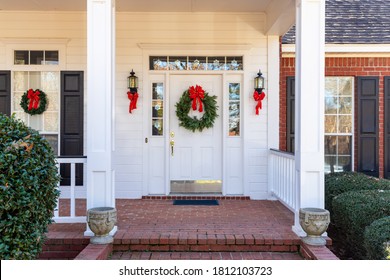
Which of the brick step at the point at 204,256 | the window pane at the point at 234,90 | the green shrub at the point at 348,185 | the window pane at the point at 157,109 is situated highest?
the window pane at the point at 234,90

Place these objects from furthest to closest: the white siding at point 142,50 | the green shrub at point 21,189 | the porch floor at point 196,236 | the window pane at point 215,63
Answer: the window pane at point 215,63 < the white siding at point 142,50 < the porch floor at point 196,236 < the green shrub at point 21,189

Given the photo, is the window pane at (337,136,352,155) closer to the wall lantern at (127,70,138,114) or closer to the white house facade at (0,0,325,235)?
the white house facade at (0,0,325,235)

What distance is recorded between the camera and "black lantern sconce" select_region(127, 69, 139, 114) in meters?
6.51

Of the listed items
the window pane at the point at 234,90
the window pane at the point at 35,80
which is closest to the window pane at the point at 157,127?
the window pane at the point at 234,90

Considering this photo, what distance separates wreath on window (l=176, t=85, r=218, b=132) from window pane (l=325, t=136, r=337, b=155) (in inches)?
90.9

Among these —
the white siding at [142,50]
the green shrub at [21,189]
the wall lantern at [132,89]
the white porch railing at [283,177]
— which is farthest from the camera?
the white siding at [142,50]

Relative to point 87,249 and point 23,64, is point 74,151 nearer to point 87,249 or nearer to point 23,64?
point 23,64

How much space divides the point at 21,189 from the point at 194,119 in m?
4.00

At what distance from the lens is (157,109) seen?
6750 mm

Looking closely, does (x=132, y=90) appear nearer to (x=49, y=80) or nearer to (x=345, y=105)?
(x=49, y=80)

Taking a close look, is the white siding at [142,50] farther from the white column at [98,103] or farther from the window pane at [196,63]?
the white column at [98,103]

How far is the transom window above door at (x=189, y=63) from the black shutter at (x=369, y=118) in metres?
2.37

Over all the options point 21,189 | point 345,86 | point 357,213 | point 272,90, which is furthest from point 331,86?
point 21,189

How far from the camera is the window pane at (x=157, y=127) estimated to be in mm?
6754
